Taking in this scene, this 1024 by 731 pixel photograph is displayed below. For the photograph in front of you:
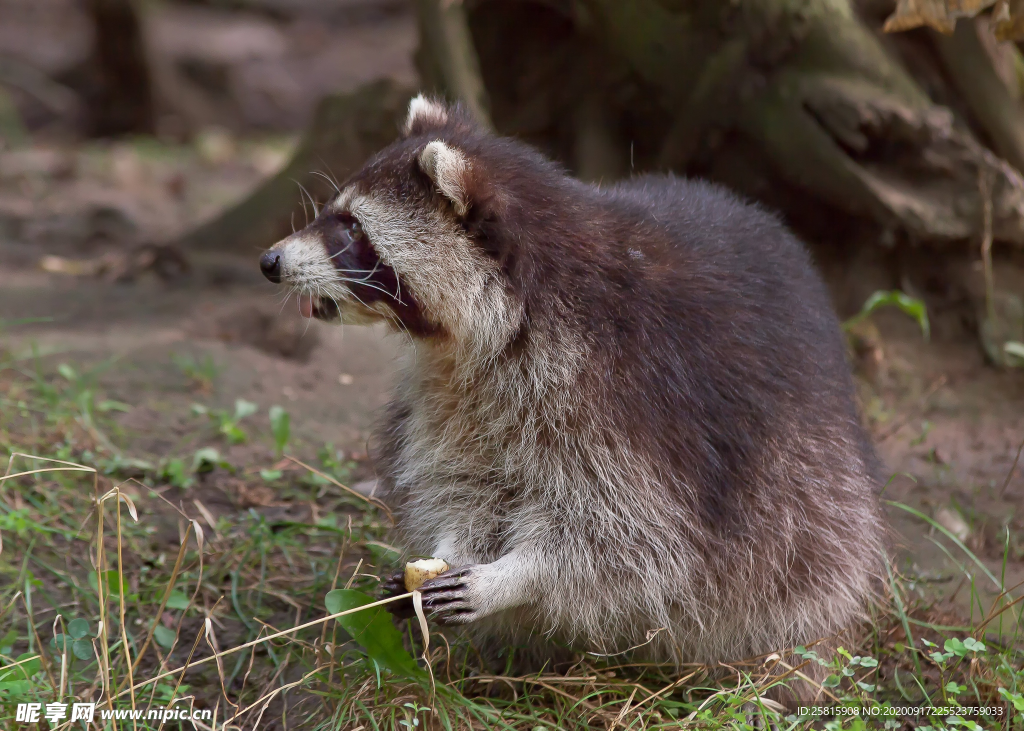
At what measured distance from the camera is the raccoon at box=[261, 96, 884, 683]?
2.38 m

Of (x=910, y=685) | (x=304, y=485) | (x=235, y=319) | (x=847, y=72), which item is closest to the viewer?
(x=910, y=685)

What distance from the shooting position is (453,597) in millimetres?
2271

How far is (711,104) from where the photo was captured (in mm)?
4074

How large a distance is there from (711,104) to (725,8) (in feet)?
1.20

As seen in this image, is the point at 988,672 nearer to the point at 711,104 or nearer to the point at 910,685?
the point at 910,685


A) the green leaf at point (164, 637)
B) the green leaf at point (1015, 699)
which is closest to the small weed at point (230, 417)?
the green leaf at point (164, 637)

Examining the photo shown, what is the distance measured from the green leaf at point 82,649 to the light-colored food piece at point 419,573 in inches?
32.5

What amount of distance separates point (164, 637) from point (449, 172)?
142 centimetres

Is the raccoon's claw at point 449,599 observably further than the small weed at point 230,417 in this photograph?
No

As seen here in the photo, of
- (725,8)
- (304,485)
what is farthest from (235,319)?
(725,8)

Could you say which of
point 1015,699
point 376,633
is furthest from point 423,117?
point 1015,699

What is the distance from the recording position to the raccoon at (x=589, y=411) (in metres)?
2.38

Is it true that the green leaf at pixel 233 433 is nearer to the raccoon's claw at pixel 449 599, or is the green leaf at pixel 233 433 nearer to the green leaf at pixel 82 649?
the green leaf at pixel 82 649

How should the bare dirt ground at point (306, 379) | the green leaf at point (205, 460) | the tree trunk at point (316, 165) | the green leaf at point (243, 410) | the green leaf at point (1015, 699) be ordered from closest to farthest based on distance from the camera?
the green leaf at point (1015, 699) < the bare dirt ground at point (306, 379) < the green leaf at point (205, 460) < the green leaf at point (243, 410) < the tree trunk at point (316, 165)
